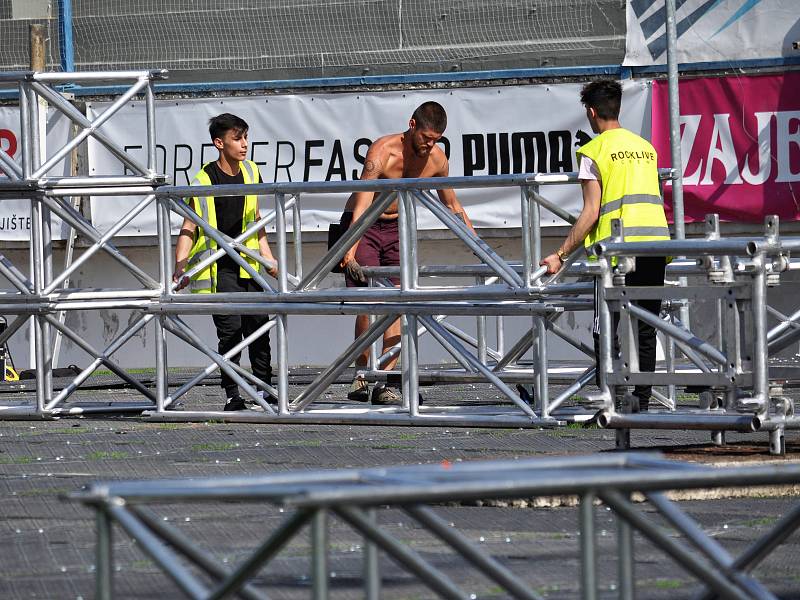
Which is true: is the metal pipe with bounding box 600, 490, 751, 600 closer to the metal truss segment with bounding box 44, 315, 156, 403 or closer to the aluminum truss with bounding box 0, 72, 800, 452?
the aluminum truss with bounding box 0, 72, 800, 452

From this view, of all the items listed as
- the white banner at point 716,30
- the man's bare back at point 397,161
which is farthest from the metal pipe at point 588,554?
the white banner at point 716,30

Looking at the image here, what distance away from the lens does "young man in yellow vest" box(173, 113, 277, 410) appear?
10.3 m

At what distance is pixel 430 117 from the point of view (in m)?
10.0

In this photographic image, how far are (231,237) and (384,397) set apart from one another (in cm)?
151

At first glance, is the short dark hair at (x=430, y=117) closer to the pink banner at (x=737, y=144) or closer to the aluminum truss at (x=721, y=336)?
the aluminum truss at (x=721, y=336)

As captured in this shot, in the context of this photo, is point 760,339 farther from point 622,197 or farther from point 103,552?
point 103,552

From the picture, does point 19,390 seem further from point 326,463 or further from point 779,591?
point 779,591

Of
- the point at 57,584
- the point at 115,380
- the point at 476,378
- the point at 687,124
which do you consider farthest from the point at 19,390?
the point at 57,584

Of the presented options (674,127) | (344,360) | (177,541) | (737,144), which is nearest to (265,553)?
(177,541)

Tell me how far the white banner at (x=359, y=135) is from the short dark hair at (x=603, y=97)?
19.3 ft

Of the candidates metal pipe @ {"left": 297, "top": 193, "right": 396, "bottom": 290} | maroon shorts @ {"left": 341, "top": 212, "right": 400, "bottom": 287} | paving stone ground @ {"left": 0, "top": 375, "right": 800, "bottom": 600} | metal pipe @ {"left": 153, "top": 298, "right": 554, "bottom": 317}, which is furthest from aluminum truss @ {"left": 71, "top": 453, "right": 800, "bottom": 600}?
maroon shorts @ {"left": 341, "top": 212, "right": 400, "bottom": 287}

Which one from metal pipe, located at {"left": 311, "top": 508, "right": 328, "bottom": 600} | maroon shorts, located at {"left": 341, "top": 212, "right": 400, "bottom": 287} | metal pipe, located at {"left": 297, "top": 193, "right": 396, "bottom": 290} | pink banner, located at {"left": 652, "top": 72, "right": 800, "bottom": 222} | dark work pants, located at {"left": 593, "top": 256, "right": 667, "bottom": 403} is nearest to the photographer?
metal pipe, located at {"left": 311, "top": 508, "right": 328, "bottom": 600}

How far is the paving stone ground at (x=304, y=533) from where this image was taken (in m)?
4.89

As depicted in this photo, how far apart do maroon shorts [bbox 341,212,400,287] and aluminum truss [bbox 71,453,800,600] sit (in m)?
7.61
